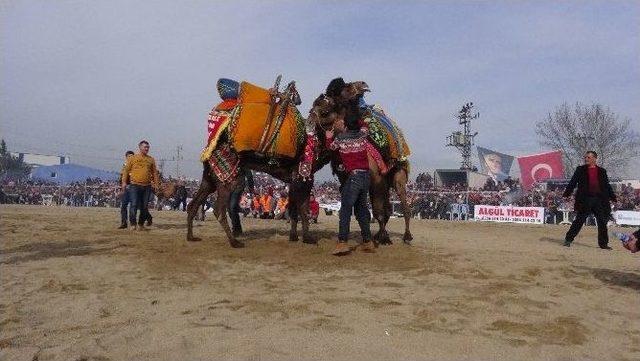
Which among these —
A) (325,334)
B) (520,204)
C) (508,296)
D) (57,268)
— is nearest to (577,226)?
(508,296)

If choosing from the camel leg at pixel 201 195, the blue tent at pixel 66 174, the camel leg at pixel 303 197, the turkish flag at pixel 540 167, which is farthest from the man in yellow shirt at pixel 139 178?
the blue tent at pixel 66 174

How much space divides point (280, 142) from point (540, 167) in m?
30.4

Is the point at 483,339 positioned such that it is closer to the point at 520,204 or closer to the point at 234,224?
the point at 234,224

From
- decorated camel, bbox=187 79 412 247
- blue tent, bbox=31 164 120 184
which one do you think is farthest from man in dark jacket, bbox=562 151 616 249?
blue tent, bbox=31 164 120 184

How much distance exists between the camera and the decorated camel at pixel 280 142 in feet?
23.4

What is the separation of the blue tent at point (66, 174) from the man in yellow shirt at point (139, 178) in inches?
1462

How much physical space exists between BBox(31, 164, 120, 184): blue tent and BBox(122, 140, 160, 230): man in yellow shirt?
3714 centimetres

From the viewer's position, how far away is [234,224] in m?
8.54

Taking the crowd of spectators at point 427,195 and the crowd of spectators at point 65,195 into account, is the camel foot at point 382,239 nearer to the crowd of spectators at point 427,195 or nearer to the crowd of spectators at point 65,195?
the crowd of spectators at point 427,195

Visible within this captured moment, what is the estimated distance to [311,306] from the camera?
374cm

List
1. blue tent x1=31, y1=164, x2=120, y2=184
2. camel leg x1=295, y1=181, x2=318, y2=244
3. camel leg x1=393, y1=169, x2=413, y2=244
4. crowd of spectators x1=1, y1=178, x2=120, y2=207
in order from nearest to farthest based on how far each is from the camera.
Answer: camel leg x1=295, y1=181, x2=318, y2=244
camel leg x1=393, y1=169, x2=413, y2=244
crowd of spectators x1=1, y1=178, x2=120, y2=207
blue tent x1=31, y1=164, x2=120, y2=184

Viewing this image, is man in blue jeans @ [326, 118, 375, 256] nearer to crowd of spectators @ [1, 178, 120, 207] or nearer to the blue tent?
crowd of spectators @ [1, 178, 120, 207]

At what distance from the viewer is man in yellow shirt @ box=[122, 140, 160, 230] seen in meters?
9.98

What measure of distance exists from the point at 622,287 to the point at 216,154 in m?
→ 5.33
